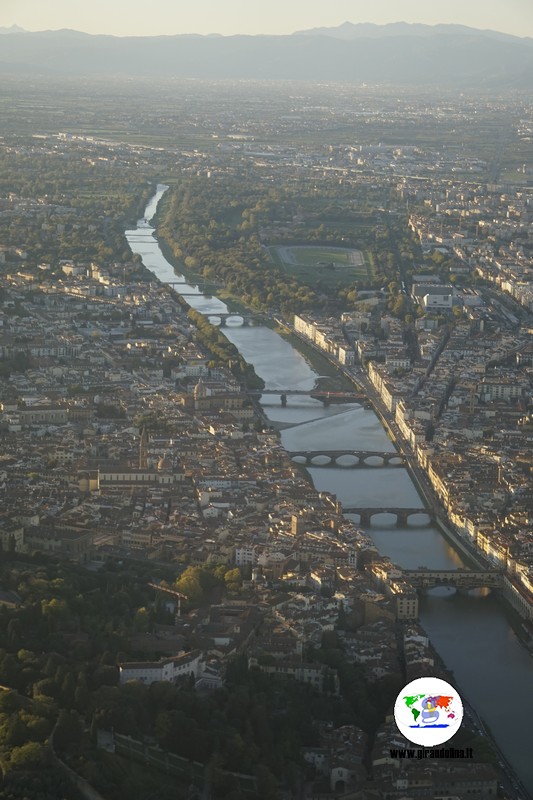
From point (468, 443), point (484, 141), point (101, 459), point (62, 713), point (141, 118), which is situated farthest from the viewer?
point (141, 118)

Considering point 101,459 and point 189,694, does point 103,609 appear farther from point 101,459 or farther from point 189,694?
point 101,459

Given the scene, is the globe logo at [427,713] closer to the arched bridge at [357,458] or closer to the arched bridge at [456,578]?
the arched bridge at [456,578]

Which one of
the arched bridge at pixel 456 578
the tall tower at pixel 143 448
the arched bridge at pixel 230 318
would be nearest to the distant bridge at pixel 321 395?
the tall tower at pixel 143 448

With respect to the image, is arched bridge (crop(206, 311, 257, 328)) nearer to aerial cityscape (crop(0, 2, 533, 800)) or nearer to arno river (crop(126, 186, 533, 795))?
aerial cityscape (crop(0, 2, 533, 800))

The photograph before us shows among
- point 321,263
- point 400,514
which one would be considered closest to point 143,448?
point 400,514

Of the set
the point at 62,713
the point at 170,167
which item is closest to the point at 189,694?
the point at 62,713

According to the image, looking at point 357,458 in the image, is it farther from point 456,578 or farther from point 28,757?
point 28,757
